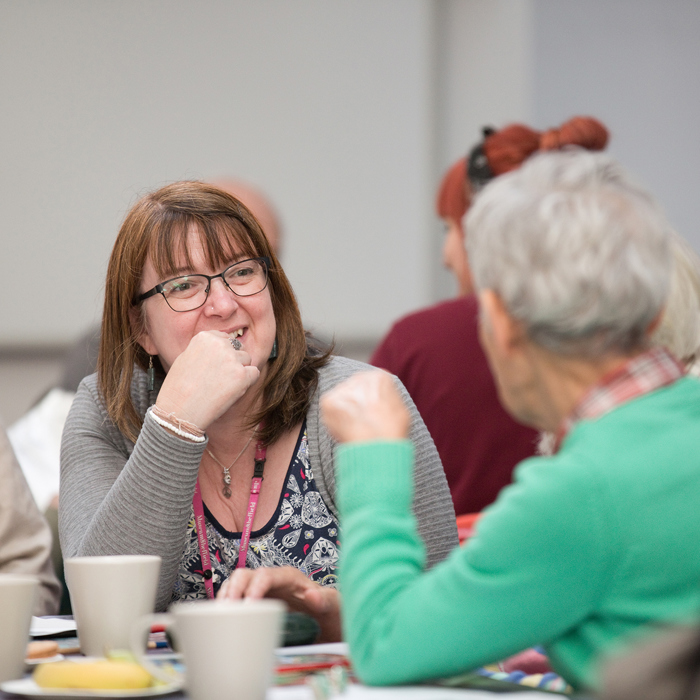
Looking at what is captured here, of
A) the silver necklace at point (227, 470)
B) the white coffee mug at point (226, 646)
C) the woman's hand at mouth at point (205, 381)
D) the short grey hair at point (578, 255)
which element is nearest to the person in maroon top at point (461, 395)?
the silver necklace at point (227, 470)

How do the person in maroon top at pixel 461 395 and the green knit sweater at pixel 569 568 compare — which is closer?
the green knit sweater at pixel 569 568

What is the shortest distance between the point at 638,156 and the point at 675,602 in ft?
11.8

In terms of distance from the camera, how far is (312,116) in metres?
3.86

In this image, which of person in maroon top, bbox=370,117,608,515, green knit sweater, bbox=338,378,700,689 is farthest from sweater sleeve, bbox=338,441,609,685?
person in maroon top, bbox=370,117,608,515

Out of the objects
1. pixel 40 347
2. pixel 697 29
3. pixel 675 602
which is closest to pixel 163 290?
pixel 675 602

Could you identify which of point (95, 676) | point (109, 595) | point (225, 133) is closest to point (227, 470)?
point (109, 595)

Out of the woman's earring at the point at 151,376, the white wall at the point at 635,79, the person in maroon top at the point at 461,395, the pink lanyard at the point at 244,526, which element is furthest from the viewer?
the white wall at the point at 635,79

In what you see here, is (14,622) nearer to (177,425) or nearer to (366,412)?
(366,412)

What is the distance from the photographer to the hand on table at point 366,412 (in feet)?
2.93

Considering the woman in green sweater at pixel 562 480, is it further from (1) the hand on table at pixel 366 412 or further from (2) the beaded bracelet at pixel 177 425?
(2) the beaded bracelet at pixel 177 425

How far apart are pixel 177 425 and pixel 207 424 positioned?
1.8 inches

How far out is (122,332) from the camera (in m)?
1.58

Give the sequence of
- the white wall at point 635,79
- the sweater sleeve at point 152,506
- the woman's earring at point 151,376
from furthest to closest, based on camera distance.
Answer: the white wall at point 635,79
the woman's earring at point 151,376
the sweater sleeve at point 152,506

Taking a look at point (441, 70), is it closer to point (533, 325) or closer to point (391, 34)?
point (391, 34)
